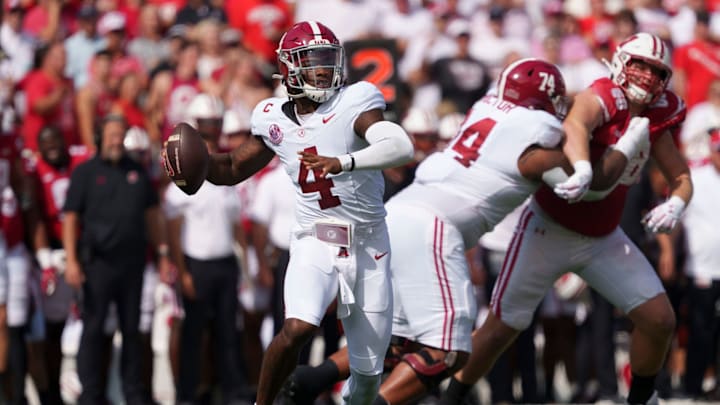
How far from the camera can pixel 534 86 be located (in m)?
6.93

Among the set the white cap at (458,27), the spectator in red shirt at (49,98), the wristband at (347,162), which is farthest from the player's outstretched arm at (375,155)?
the white cap at (458,27)

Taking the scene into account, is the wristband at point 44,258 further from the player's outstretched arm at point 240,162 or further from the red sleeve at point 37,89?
the player's outstretched arm at point 240,162

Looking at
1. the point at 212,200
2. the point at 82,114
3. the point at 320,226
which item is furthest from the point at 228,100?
the point at 320,226

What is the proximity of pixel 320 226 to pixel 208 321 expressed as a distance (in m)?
3.54

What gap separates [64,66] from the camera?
420 inches

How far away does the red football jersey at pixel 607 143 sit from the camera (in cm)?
693

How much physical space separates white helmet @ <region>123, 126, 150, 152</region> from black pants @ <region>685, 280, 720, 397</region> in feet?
13.0

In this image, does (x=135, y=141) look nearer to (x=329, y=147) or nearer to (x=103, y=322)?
(x=103, y=322)

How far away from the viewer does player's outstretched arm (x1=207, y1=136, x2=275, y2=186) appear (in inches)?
252

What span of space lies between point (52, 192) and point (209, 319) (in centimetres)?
133

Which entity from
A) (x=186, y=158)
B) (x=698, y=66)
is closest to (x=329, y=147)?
(x=186, y=158)

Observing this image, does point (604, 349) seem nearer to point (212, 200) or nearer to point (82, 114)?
point (212, 200)

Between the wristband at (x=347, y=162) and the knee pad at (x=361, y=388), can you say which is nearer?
the wristband at (x=347, y=162)

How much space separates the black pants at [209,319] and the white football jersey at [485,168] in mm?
2510
